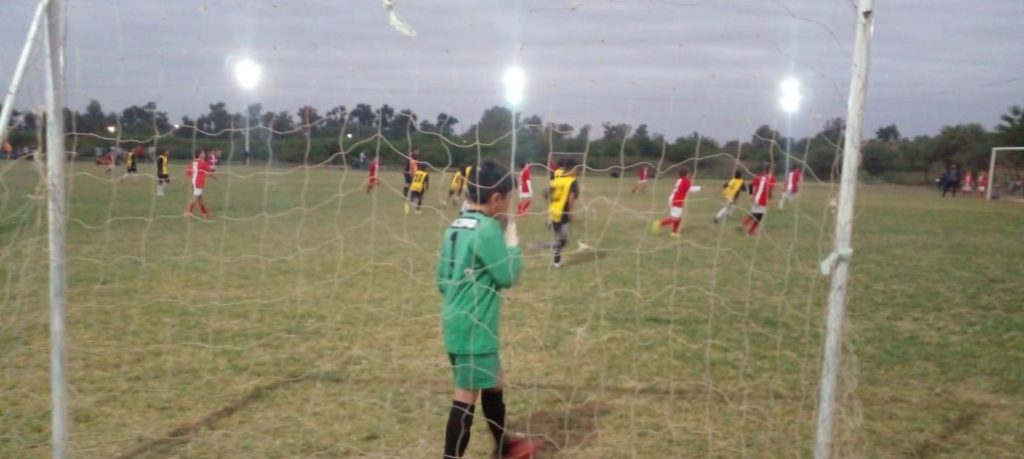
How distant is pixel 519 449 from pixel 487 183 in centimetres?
134

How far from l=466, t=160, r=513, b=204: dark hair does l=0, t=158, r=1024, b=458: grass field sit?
0.78 meters

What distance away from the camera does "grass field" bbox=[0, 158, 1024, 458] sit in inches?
158

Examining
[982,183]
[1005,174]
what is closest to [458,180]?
[1005,174]

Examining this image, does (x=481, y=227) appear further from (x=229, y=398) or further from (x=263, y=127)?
(x=229, y=398)

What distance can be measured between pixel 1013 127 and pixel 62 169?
46.4 metres

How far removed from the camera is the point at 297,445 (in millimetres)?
3906

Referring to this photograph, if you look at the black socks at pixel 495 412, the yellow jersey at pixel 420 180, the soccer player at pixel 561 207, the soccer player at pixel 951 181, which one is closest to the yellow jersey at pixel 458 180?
the yellow jersey at pixel 420 180

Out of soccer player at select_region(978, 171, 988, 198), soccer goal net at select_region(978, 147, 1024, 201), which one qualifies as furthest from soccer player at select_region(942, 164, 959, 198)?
soccer goal net at select_region(978, 147, 1024, 201)

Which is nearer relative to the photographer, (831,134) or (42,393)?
(831,134)

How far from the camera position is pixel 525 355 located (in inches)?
221

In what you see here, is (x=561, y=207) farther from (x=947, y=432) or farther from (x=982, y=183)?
(x=982, y=183)

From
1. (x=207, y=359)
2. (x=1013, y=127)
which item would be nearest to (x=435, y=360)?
(x=207, y=359)

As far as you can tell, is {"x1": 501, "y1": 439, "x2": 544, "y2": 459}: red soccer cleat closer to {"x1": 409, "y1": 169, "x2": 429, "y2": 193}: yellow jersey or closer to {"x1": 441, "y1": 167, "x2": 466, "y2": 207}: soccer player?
{"x1": 441, "y1": 167, "x2": 466, "y2": 207}: soccer player

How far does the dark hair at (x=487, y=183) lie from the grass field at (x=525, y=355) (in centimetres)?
78
